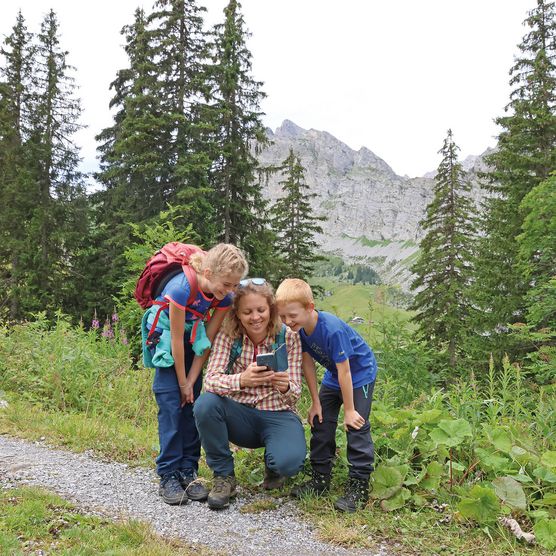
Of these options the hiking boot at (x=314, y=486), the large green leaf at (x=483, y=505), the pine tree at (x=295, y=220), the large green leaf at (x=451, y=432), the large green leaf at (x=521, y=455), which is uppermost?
the pine tree at (x=295, y=220)

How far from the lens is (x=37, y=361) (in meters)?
6.73

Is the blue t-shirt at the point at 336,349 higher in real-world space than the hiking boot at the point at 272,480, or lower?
higher

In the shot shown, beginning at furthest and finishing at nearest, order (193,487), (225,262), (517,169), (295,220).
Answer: (295,220)
(517,169)
(193,487)
(225,262)

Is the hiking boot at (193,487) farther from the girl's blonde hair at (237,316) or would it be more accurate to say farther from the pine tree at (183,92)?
the pine tree at (183,92)

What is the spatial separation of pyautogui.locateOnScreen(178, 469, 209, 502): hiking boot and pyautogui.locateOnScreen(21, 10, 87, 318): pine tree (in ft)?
59.6

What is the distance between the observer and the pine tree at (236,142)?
1967 centimetres

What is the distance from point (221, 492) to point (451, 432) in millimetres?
1685

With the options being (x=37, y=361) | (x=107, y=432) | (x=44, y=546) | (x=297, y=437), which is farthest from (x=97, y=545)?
(x=37, y=361)

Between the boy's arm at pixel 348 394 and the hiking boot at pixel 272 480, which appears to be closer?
the boy's arm at pixel 348 394

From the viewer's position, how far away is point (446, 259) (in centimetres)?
2194

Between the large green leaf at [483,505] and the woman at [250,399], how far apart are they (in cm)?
117

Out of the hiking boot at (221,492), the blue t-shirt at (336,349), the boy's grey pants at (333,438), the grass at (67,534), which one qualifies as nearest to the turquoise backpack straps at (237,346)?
the blue t-shirt at (336,349)

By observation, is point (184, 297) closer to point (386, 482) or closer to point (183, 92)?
point (386, 482)

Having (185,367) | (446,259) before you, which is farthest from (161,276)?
(446,259)
